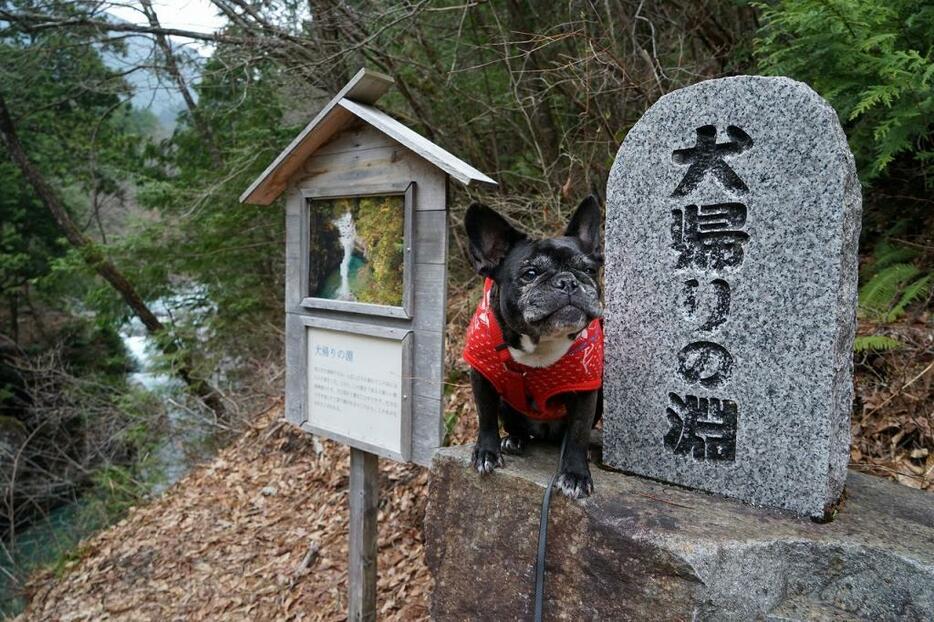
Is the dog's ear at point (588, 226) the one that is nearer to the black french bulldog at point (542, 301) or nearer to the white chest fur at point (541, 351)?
the black french bulldog at point (542, 301)

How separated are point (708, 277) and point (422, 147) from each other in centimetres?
139

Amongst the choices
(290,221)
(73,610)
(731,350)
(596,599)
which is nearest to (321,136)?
(290,221)

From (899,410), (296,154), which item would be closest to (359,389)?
(296,154)

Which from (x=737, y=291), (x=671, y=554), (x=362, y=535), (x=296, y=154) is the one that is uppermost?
(x=296, y=154)

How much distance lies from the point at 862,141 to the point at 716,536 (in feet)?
10.2

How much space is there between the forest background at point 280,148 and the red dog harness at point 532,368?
2.04 m

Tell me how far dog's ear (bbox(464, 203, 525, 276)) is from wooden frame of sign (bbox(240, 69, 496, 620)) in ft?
0.61

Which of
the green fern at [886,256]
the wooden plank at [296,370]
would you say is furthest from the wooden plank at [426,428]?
the green fern at [886,256]

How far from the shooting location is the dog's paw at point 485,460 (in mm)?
2682

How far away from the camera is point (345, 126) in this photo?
3.36m

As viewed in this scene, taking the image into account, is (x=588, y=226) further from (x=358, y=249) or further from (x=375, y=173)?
(x=358, y=249)

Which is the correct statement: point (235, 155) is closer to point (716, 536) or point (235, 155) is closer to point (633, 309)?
point (633, 309)

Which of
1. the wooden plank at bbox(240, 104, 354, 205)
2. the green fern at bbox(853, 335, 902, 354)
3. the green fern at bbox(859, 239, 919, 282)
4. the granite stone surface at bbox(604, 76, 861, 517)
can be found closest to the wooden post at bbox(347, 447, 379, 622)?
the granite stone surface at bbox(604, 76, 861, 517)

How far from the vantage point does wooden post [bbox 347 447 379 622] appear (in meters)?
3.49
